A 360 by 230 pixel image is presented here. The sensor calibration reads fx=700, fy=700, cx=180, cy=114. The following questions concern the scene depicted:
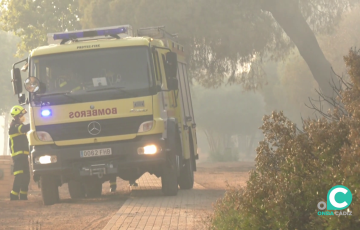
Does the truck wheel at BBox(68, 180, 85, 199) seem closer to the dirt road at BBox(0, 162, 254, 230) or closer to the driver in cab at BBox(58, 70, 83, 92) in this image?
the dirt road at BBox(0, 162, 254, 230)

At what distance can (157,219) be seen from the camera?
32.0ft

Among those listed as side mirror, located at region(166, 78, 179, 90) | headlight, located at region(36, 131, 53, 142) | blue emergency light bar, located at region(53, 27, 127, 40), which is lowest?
headlight, located at region(36, 131, 53, 142)

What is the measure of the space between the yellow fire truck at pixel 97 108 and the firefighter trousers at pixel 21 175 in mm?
2959

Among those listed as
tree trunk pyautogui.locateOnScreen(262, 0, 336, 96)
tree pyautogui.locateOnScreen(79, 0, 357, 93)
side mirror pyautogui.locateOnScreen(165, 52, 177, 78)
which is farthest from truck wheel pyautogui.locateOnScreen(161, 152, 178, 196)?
tree trunk pyautogui.locateOnScreen(262, 0, 336, 96)

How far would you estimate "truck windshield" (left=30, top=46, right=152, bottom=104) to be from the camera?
40.1ft

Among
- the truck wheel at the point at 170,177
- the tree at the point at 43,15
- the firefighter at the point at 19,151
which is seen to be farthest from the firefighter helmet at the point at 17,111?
the tree at the point at 43,15

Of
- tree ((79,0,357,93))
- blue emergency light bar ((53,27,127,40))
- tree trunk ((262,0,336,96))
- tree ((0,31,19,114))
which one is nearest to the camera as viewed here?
blue emergency light bar ((53,27,127,40))

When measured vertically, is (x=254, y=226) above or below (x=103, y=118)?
below

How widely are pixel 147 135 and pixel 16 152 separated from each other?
4.26 metres

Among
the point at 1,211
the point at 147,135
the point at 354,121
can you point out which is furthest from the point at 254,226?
the point at 1,211

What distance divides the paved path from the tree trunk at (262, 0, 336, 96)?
47.7 feet

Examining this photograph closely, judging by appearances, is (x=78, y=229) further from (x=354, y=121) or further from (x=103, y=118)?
(x=354, y=121)

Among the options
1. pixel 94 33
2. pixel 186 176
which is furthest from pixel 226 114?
pixel 94 33

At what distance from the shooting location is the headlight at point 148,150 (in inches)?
487
